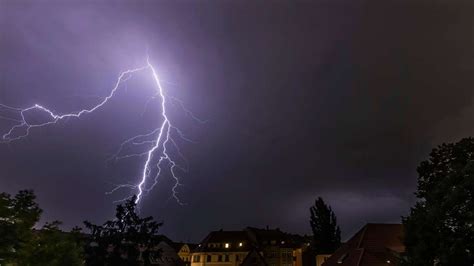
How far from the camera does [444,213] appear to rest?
16328 millimetres

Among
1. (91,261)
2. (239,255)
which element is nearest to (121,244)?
(91,261)

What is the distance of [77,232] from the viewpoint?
70.8 ft

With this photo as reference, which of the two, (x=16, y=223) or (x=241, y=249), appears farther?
(x=241, y=249)

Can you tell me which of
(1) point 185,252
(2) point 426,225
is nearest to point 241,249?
(1) point 185,252

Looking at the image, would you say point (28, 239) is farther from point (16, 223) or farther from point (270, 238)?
point (270, 238)

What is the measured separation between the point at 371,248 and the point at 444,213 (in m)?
21.3

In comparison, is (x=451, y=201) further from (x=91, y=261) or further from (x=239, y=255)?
(x=239, y=255)

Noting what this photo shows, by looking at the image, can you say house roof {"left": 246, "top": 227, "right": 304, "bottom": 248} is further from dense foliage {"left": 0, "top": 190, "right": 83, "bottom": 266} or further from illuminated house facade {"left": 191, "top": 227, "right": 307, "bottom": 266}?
dense foliage {"left": 0, "top": 190, "right": 83, "bottom": 266}

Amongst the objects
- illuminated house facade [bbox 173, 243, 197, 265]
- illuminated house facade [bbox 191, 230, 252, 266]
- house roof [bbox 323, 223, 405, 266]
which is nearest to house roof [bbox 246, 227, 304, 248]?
illuminated house facade [bbox 191, 230, 252, 266]

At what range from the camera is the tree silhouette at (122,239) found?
29344mm

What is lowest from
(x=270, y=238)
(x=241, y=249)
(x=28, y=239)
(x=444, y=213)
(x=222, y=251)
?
(x=28, y=239)

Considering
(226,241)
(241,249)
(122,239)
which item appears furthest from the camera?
(226,241)

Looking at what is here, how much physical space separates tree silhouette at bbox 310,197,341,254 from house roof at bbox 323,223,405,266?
16546mm

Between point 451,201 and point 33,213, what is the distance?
55.0 ft
